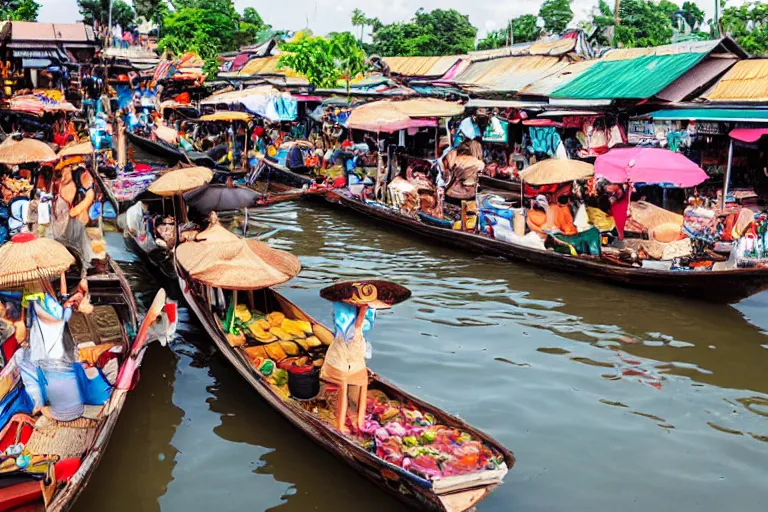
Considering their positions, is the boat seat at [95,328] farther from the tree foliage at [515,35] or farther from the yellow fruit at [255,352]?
the tree foliage at [515,35]

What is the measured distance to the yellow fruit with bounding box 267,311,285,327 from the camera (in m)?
8.16

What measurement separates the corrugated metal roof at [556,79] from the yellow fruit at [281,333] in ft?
32.6

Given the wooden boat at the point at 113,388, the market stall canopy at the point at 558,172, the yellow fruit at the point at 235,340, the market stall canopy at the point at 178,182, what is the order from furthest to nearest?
the market stall canopy at the point at 558,172
the market stall canopy at the point at 178,182
the yellow fruit at the point at 235,340
the wooden boat at the point at 113,388

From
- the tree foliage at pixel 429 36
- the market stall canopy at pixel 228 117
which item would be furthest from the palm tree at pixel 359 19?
the market stall canopy at pixel 228 117

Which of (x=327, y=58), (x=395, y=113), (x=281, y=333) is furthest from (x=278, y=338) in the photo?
(x=327, y=58)

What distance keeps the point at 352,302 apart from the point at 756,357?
561 centimetres

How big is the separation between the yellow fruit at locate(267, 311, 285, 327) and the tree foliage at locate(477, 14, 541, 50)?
3509 centimetres

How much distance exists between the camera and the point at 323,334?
25.3 ft

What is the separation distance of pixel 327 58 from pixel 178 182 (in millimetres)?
11020

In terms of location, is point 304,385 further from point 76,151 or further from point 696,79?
point 696,79

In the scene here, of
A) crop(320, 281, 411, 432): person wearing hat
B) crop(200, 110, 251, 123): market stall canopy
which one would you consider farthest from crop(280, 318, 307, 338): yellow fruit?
crop(200, 110, 251, 123): market stall canopy

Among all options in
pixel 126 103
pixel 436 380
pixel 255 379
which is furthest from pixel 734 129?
pixel 126 103

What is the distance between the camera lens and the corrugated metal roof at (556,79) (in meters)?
16.1

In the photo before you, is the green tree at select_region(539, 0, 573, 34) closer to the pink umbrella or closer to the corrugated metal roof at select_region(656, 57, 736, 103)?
the corrugated metal roof at select_region(656, 57, 736, 103)
